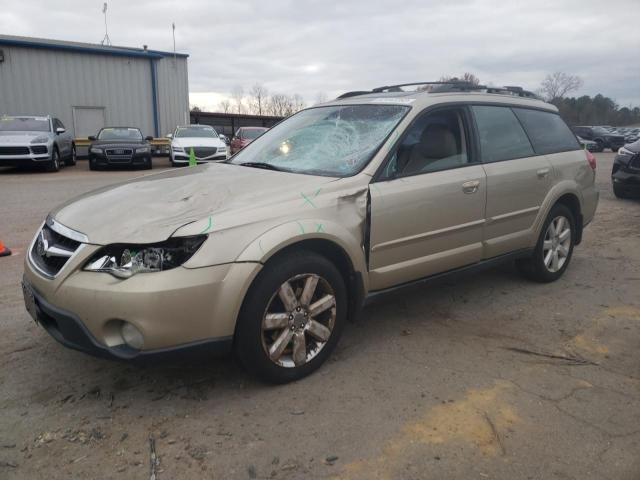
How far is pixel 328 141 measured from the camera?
3.70 m

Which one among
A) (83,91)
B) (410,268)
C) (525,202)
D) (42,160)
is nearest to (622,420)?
(410,268)

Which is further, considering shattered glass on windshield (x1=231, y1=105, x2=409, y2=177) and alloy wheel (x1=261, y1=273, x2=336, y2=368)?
shattered glass on windshield (x1=231, y1=105, x2=409, y2=177)

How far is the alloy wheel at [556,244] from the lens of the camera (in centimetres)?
477

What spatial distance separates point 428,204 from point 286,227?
119 centimetres

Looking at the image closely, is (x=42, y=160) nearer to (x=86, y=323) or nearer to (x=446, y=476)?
(x=86, y=323)

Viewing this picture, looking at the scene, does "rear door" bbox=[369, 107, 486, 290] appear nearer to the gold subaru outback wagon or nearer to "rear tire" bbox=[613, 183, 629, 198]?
the gold subaru outback wagon

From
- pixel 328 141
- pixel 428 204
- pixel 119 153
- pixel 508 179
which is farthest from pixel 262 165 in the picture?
pixel 119 153

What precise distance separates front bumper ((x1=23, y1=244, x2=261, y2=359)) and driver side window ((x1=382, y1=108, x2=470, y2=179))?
1358 millimetres

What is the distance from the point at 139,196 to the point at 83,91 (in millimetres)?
22598

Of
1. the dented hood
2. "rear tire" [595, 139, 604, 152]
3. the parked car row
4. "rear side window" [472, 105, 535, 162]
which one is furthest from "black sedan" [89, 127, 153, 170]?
"rear tire" [595, 139, 604, 152]

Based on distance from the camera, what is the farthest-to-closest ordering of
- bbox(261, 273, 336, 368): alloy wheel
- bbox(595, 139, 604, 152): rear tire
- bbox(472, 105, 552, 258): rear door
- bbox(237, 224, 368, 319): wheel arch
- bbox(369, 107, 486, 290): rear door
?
bbox(595, 139, 604, 152): rear tire → bbox(472, 105, 552, 258): rear door → bbox(369, 107, 486, 290): rear door → bbox(261, 273, 336, 368): alloy wheel → bbox(237, 224, 368, 319): wheel arch

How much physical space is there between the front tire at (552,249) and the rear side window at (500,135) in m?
0.70

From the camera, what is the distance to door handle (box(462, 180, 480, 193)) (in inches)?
149

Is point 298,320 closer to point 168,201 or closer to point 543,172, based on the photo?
point 168,201
